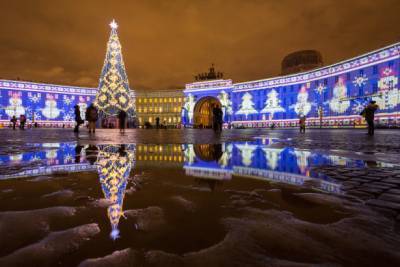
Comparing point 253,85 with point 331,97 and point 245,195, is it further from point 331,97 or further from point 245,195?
point 245,195

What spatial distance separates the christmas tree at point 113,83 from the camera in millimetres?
34031

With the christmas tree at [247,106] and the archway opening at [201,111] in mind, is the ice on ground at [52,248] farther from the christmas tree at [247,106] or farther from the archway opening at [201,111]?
the christmas tree at [247,106]

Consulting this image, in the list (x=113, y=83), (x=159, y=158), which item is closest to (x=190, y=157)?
(x=159, y=158)

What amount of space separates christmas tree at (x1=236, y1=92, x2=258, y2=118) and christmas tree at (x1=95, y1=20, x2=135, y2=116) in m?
34.0

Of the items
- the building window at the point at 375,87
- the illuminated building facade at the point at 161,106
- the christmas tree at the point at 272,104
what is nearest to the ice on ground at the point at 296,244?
the building window at the point at 375,87

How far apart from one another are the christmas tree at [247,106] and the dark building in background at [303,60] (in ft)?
89.8

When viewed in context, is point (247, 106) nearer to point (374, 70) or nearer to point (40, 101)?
point (374, 70)

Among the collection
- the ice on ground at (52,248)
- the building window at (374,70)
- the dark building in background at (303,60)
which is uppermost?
the dark building in background at (303,60)

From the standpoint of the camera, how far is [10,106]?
6100cm

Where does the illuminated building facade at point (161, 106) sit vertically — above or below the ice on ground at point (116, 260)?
above

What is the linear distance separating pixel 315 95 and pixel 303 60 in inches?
1512

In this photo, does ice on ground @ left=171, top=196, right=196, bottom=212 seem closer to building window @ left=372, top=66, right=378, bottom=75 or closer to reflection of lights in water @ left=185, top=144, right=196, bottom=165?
reflection of lights in water @ left=185, top=144, right=196, bottom=165

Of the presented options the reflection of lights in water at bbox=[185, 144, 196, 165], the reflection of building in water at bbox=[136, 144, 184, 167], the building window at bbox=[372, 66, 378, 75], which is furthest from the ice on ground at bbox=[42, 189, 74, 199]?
the building window at bbox=[372, 66, 378, 75]

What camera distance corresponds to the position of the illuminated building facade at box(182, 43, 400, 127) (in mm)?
36281
